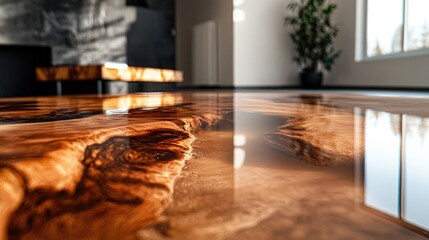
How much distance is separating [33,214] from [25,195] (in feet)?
0.09

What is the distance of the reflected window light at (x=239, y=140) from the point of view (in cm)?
43

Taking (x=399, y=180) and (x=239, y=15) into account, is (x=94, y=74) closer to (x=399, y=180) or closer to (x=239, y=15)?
(x=399, y=180)

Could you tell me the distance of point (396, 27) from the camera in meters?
4.78

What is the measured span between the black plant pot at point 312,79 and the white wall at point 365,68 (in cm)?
34

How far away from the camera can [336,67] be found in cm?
605

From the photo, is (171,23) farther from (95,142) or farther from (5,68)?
(95,142)

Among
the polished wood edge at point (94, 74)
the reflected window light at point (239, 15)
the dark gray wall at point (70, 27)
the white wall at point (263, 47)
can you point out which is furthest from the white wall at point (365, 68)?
the dark gray wall at point (70, 27)

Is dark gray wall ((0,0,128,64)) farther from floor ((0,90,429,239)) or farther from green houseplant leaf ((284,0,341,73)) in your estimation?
floor ((0,90,429,239))

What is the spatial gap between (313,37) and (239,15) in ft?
3.64

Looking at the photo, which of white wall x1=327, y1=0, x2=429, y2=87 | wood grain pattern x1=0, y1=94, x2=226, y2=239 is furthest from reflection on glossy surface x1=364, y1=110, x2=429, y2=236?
white wall x1=327, y1=0, x2=429, y2=87

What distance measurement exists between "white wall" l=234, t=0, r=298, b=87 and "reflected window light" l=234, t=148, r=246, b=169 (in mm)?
5723

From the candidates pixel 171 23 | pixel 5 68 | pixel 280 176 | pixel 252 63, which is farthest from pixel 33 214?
pixel 252 63

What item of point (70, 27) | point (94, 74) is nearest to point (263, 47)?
point (70, 27)

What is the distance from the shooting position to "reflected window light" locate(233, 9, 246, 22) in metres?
5.98
